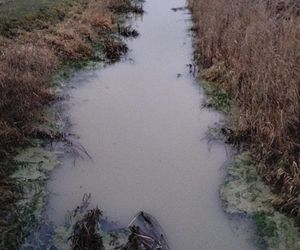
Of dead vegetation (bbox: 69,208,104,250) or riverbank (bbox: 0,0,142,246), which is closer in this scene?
dead vegetation (bbox: 69,208,104,250)

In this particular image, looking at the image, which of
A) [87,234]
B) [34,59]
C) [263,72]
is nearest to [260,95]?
[263,72]

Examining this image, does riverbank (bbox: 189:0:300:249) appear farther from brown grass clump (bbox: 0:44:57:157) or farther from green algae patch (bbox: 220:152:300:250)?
brown grass clump (bbox: 0:44:57:157)

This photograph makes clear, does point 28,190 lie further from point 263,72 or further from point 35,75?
point 263,72

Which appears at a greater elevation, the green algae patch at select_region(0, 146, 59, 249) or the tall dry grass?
the tall dry grass

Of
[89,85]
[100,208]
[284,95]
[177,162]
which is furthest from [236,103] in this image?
[100,208]

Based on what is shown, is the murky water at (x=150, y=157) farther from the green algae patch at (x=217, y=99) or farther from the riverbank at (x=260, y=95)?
the riverbank at (x=260, y=95)

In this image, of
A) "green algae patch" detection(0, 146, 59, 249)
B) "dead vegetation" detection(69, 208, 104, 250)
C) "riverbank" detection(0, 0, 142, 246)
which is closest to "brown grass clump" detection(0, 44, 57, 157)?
"riverbank" detection(0, 0, 142, 246)

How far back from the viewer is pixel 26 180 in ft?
16.4

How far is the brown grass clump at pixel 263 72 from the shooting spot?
198 inches

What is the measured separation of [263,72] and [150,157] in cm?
209

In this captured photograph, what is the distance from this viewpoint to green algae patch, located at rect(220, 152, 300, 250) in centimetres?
425

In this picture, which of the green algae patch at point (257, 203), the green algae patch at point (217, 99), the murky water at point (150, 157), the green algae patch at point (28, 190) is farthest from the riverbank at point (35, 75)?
the green algae patch at point (217, 99)

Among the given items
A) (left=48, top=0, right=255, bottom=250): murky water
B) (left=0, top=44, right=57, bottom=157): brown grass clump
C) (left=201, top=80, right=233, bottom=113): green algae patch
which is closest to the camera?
(left=48, top=0, right=255, bottom=250): murky water

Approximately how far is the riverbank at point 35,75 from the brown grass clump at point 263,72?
7.35 feet
